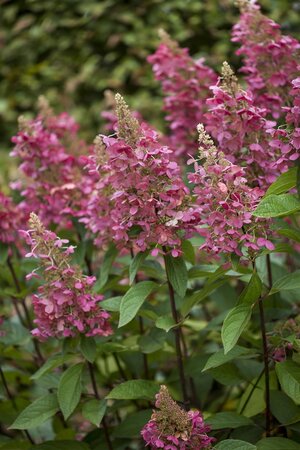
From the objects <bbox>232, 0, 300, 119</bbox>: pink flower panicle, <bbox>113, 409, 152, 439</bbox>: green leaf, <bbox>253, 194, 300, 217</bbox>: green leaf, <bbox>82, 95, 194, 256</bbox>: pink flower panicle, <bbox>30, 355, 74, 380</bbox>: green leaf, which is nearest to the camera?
<bbox>253, 194, 300, 217</bbox>: green leaf

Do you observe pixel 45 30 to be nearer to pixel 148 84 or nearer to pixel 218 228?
pixel 148 84

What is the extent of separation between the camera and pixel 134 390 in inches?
75.5

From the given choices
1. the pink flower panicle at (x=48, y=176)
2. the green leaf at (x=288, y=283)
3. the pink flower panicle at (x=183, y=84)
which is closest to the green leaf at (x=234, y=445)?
the green leaf at (x=288, y=283)

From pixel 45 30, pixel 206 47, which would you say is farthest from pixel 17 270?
pixel 45 30

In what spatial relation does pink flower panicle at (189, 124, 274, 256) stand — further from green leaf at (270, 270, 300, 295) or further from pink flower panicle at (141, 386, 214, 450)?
pink flower panicle at (141, 386, 214, 450)

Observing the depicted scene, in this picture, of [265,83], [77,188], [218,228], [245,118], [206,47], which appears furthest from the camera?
[206,47]

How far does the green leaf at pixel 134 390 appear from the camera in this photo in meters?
1.87

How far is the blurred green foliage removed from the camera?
5340mm

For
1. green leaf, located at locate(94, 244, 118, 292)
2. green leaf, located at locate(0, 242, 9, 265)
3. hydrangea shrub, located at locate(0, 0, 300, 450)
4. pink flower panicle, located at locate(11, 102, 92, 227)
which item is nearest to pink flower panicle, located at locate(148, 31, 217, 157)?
hydrangea shrub, located at locate(0, 0, 300, 450)

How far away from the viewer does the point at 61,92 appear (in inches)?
232

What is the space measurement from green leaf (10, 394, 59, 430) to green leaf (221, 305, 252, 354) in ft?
1.91

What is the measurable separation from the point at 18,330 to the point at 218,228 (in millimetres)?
1040

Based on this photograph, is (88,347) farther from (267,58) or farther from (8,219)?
(267,58)

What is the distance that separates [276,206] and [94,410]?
2.53 ft
